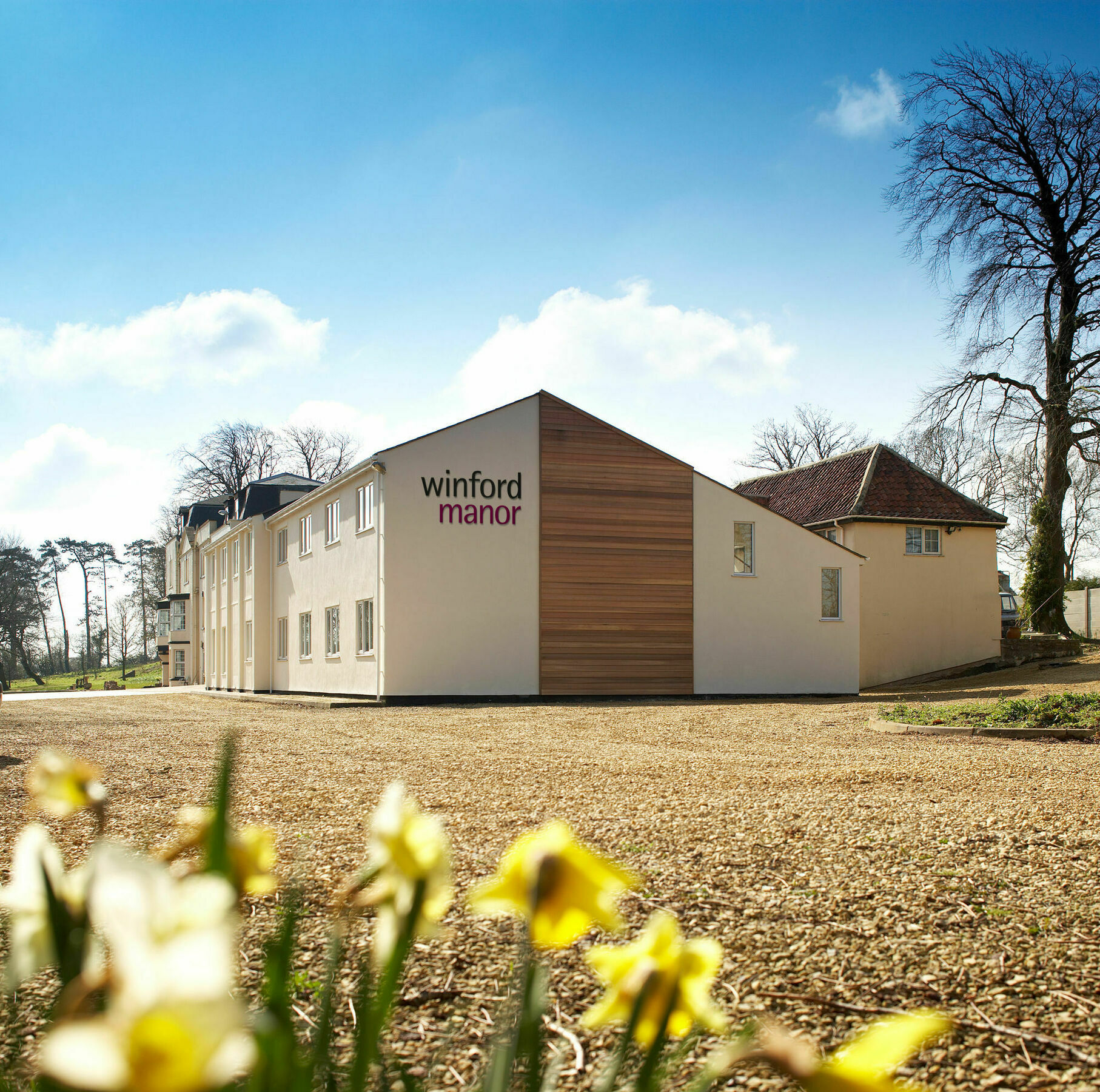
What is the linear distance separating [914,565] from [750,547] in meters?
6.71

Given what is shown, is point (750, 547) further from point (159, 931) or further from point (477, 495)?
point (159, 931)

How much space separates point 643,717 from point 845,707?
162 inches

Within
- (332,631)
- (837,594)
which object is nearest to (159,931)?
(837,594)

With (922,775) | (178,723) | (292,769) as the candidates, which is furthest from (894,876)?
(178,723)

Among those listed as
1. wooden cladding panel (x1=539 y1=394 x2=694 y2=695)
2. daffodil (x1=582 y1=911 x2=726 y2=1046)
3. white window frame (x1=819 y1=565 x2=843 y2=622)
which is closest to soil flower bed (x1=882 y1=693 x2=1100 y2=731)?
wooden cladding panel (x1=539 y1=394 x2=694 y2=695)

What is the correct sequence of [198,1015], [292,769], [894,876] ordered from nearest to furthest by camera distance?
[198,1015] < [894,876] < [292,769]

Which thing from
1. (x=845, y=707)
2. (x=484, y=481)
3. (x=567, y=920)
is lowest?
(x=845, y=707)

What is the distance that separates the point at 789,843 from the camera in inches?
186

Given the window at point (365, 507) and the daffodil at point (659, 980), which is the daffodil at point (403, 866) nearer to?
the daffodil at point (659, 980)

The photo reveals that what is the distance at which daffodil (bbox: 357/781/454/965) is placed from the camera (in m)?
0.83

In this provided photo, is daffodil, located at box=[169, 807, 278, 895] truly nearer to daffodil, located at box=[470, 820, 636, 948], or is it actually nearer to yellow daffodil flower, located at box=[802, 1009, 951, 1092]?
daffodil, located at box=[470, 820, 636, 948]

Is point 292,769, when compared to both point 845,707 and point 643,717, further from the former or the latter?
point 845,707

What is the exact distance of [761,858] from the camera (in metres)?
4.45

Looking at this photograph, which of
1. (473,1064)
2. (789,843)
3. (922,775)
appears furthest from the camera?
(922,775)
